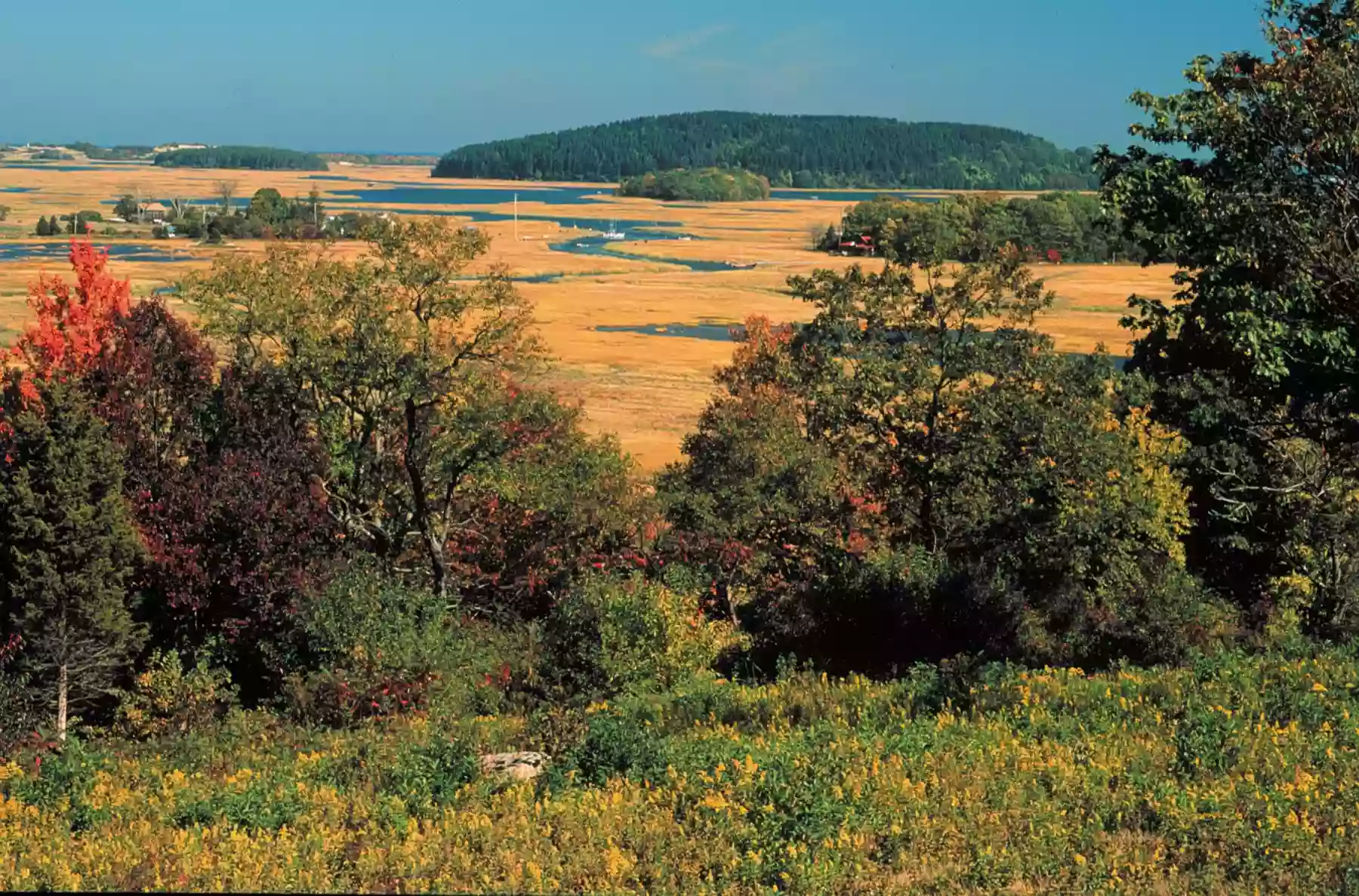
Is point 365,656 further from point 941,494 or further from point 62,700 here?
point 941,494

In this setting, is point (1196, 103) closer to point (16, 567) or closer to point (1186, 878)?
point (1186, 878)

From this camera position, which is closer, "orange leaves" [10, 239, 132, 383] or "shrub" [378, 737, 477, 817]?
"shrub" [378, 737, 477, 817]

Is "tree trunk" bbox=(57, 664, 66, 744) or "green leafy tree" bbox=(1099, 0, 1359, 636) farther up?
"green leafy tree" bbox=(1099, 0, 1359, 636)

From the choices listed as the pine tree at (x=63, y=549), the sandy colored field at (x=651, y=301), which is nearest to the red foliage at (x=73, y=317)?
the pine tree at (x=63, y=549)

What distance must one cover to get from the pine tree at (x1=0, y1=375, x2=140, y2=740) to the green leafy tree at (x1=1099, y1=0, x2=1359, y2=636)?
14691 mm

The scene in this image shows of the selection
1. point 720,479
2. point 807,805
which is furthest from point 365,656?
point 720,479

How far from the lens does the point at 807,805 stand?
29.5ft

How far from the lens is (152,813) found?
32.6 feet

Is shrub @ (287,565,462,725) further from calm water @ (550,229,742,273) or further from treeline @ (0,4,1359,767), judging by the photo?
calm water @ (550,229,742,273)

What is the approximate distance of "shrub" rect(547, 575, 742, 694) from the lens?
15969mm

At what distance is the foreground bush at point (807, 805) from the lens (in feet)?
26.5

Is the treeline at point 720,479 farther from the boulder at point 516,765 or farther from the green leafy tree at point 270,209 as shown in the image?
the green leafy tree at point 270,209

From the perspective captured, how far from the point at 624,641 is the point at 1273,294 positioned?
8634 mm

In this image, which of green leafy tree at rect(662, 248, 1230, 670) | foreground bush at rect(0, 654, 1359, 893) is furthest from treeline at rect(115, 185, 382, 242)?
foreground bush at rect(0, 654, 1359, 893)
